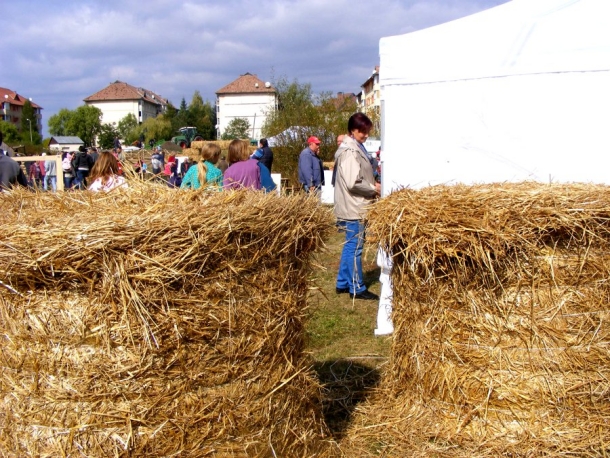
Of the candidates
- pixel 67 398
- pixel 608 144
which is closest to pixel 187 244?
pixel 67 398

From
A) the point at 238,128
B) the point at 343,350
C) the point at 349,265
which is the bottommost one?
the point at 343,350

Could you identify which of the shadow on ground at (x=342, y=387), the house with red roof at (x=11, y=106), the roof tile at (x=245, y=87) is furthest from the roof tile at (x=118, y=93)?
the shadow on ground at (x=342, y=387)

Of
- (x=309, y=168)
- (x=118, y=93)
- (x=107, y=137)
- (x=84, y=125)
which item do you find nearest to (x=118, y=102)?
(x=118, y=93)

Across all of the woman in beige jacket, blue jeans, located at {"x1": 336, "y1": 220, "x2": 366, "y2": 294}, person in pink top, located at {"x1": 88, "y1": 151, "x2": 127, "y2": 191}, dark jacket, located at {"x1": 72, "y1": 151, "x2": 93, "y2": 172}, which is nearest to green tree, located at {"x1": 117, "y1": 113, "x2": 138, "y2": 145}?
dark jacket, located at {"x1": 72, "y1": 151, "x2": 93, "y2": 172}

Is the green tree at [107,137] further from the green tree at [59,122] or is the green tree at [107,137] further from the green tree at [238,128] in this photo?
the green tree at [238,128]

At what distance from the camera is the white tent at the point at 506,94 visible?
5.07 meters

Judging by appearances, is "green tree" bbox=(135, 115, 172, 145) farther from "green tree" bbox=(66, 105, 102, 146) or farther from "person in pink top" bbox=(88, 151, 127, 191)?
"person in pink top" bbox=(88, 151, 127, 191)

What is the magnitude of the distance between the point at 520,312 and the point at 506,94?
99.7 inches

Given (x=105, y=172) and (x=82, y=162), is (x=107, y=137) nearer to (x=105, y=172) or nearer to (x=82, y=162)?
(x=82, y=162)

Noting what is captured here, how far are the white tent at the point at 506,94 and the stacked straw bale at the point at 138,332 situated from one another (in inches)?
100

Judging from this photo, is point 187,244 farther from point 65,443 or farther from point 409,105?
point 409,105

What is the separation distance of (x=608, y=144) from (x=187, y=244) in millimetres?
4033

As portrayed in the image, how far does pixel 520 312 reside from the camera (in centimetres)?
338

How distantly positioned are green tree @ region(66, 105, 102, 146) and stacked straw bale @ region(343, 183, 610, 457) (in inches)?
4048
